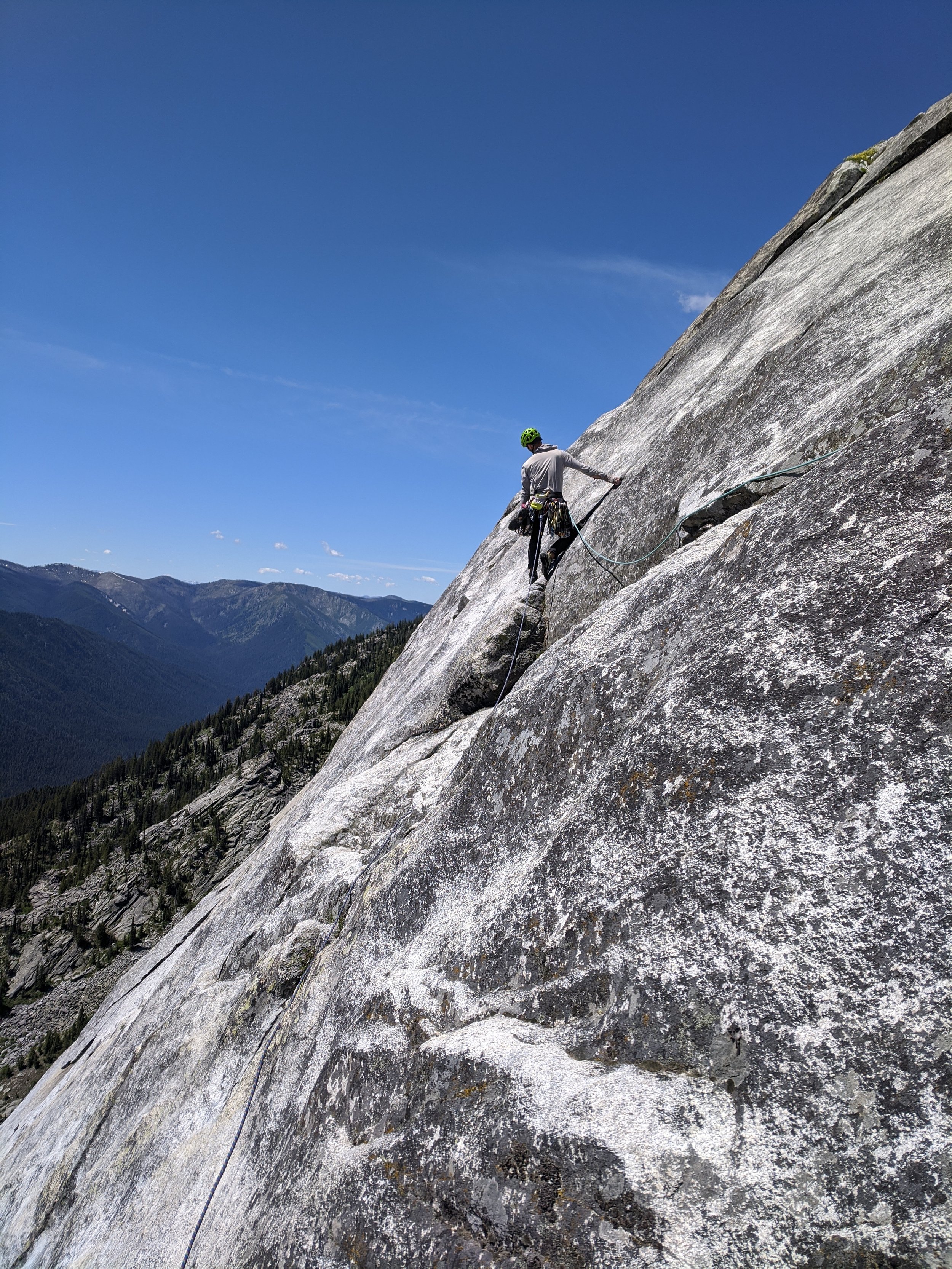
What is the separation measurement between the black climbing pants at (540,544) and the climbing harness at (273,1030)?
23.2ft

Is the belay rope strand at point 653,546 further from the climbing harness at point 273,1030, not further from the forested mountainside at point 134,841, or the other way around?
the forested mountainside at point 134,841

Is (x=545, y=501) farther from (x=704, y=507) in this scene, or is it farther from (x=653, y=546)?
(x=704, y=507)

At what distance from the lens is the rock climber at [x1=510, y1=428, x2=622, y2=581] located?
1429 centimetres

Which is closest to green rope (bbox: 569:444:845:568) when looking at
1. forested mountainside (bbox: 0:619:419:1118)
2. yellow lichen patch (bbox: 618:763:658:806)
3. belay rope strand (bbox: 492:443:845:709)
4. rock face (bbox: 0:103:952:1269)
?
belay rope strand (bbox: 492:443:845:709)

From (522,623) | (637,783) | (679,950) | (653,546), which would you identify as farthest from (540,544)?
(679,950)

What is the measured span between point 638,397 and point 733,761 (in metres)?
16.9

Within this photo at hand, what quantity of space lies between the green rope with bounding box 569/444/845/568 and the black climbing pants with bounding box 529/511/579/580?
80 cm

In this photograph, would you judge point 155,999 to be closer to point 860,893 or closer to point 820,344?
point 860,893

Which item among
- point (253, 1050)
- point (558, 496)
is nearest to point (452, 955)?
point (253, 1050)

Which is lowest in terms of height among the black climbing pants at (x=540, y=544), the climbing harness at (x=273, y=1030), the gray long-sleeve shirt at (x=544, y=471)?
the climbing harness at (x=273, y=1030)

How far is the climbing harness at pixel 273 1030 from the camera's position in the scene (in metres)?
8.05

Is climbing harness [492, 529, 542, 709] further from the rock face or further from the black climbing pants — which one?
the rock face

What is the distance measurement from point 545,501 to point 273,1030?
11.5 meters

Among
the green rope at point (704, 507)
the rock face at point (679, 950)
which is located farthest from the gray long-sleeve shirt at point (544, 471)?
the rock face at point (679, 950)
